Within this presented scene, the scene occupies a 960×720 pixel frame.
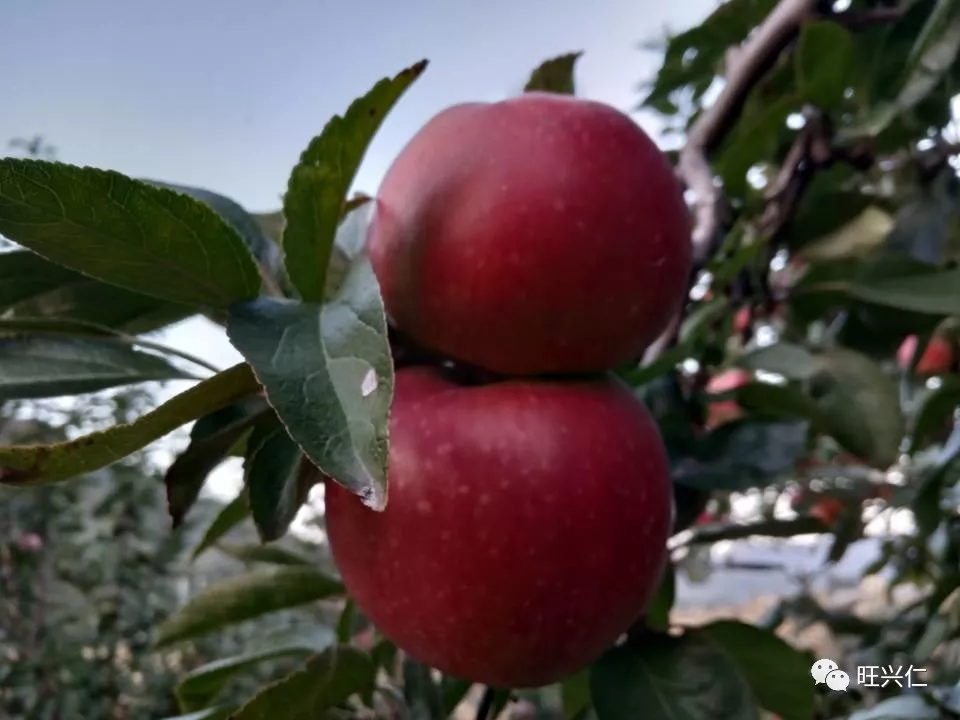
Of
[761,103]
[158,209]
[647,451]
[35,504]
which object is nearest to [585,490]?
[647,451]

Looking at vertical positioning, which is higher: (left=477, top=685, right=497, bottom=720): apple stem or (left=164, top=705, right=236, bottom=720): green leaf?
(left=164, top=705, right=236, bottom=720): green leaf

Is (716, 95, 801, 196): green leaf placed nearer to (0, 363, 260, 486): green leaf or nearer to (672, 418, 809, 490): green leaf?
(672, 418, 809, 490): green leaf

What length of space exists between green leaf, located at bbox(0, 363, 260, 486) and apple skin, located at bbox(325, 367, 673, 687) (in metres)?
0.06

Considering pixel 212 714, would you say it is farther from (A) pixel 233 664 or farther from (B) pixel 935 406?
(B) pixel 935 406

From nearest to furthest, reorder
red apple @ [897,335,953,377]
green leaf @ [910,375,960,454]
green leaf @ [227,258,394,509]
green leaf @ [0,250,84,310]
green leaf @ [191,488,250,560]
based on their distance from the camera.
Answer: green leaf @ [227,258,394,509] < green leaf @ [0,250,84,310] < green leaf @ [191,488,250,560] < green leaf @ [910,375,960,454] < red apple @ [897,335,953,377]

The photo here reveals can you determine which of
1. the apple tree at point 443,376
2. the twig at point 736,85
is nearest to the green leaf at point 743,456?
the apple tree at point 443,376

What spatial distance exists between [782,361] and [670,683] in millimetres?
206

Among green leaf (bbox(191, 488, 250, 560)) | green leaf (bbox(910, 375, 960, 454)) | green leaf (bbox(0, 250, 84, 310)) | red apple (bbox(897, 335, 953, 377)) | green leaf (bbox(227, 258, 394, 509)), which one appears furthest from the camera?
red apple (bbox(897, 335, 953, 377))

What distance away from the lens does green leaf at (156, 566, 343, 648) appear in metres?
A: 0.44

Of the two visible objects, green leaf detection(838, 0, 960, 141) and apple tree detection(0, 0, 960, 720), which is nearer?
apple tree detection(0, 0, 960, 720)

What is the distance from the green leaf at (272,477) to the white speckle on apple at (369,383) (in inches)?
3.5

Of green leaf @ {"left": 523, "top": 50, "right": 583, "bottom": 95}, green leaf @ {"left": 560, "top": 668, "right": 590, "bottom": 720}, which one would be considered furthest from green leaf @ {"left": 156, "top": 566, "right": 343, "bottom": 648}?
green leaf @ {"left": 523, "top": 50, "right": 583, "bottom": 95}

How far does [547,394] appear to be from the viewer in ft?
0.95

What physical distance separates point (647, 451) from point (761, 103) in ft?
1.25
